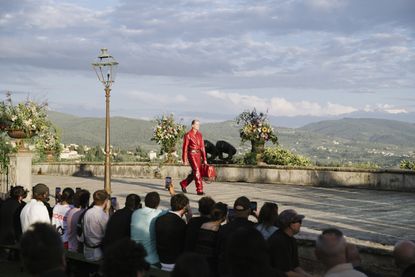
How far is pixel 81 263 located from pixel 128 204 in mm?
1123

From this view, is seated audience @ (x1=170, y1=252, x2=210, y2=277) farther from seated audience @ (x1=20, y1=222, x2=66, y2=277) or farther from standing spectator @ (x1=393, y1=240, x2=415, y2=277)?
standing spectator @ (x1=393, y1=240, x2=415, y2=277)

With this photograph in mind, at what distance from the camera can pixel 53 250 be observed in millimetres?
3740

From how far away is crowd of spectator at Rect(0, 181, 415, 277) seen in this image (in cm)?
379

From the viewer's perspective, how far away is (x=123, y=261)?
3.87 m

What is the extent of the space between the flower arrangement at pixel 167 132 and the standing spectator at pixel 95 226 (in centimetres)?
1714

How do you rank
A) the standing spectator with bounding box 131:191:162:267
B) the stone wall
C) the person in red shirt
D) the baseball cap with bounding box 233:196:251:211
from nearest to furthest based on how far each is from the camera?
the baseball cap with bounding box 233:196:251:211 → the standing spectator with bounding box 131:191:162:267 → the person in red shirt → the stone wall

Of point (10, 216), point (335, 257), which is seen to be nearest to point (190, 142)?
point (10, 216)

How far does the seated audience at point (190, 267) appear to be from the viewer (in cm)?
364

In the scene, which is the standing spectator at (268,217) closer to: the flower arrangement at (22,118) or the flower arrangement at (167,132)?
the flower arrangement at (22,118)

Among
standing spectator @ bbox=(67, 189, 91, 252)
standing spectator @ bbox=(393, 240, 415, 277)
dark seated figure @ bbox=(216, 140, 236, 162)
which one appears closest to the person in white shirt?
standing spectator @ bbox=(67, 189, 91, 252)

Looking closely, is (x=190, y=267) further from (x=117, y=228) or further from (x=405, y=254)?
(x=117, y=228)

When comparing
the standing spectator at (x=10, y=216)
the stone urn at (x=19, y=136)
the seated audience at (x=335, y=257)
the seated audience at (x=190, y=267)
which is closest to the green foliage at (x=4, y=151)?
the stone urn at (x=19, y=136)

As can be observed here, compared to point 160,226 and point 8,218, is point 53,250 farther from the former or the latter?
point 8,218

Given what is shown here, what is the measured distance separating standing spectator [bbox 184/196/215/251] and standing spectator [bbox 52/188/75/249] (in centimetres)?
A: 260
